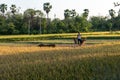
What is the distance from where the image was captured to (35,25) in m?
107

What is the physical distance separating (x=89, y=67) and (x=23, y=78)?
3.26 m

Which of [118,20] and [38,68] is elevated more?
[118,20]

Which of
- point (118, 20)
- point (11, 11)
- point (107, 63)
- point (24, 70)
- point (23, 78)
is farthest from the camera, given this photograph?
point (11, 11)

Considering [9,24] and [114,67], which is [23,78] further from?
[9,24]

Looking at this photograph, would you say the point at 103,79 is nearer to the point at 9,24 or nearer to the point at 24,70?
the point at 24,70

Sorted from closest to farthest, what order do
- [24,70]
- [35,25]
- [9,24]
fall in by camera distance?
[24,70], [9,24], [35,25]

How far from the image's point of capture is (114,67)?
14.0m

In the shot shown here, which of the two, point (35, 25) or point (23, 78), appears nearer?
point (23, 78)

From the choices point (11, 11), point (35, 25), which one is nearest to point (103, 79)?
point (35, 25)

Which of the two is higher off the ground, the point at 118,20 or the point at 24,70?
the point at 118,20

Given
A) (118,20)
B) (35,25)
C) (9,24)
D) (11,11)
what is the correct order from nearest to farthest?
(118,20) → (9,24) → (35,25) → (11,11)

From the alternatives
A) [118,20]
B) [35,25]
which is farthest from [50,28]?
[118,20]

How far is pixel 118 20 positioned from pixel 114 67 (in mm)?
8321

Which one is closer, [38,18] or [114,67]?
[114,67]
